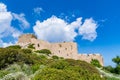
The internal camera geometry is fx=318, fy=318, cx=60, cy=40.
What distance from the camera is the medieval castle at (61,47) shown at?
3098 inches

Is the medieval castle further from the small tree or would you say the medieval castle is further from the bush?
the bush

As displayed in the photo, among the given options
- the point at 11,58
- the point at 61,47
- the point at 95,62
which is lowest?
the point at 11,58

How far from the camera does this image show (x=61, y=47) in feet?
269

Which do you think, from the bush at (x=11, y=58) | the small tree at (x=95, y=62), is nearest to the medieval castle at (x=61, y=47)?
the small tree at (x=95, y=62)

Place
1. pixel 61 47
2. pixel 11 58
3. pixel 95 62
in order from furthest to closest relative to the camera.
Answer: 1. pixel 61 47
2. pixel 95 62
3. pixel 11 58

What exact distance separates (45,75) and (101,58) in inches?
2624

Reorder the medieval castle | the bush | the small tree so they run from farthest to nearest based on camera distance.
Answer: the medieval castle, the small tree, the bush

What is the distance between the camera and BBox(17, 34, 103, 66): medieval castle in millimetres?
78694

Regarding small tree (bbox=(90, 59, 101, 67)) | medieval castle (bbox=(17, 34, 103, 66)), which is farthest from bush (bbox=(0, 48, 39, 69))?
medieval castle (bbox=(17, 34, 103, 66))

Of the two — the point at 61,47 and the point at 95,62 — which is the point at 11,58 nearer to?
the point at 95,62

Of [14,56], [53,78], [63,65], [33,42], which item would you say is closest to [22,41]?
[33,42]

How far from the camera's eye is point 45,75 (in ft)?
61.5

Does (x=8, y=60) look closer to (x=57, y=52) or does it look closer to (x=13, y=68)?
(x=13, y=68)

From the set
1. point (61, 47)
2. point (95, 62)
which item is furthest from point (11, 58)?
point (61, 47)
